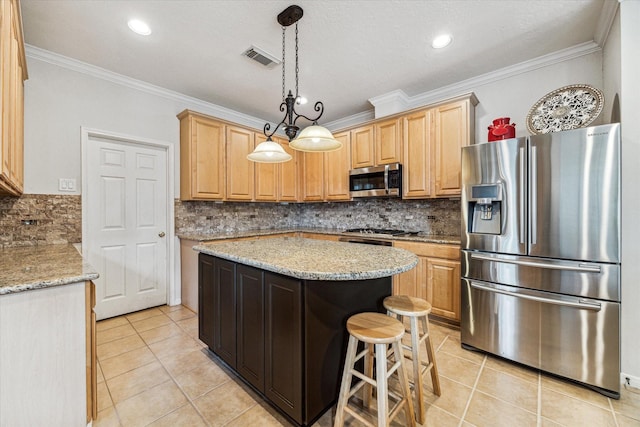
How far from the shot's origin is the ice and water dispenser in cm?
218

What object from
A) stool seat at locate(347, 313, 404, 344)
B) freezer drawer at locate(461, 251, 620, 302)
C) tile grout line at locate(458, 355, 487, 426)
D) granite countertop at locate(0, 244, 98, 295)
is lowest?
tile grout line at locate(458, 355, 487, 426)

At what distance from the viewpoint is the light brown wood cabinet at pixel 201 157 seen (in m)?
3.31

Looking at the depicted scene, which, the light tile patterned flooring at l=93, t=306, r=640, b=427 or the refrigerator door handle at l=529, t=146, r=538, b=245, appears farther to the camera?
the refrigerator door handle at l=529, t=146, r=538, b=245

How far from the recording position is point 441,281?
2.75 m

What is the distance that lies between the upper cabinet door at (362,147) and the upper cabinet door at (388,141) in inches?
3.1

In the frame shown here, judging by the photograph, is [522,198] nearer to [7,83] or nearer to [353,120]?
[353,120]

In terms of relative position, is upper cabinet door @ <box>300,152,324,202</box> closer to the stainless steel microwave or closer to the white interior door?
the stainless steel microwave

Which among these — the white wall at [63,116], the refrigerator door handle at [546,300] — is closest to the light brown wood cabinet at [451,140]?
the refrigerator door handle at [546,300]

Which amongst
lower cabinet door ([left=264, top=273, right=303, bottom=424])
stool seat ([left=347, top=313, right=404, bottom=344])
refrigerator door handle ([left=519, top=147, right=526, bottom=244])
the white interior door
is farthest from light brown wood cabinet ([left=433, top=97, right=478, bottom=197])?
the white interior door

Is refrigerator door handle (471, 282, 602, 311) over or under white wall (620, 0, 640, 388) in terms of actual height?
under

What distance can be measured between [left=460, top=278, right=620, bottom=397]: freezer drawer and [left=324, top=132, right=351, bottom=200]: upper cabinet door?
2.13m

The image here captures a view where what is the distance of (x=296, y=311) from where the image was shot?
1425 millimetres

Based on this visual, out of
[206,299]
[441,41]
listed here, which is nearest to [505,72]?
[441,41]

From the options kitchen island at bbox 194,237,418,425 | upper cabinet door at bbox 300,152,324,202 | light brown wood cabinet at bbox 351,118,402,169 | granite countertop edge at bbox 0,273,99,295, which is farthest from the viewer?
upper cabinet door at bbox 300,152,324,202
